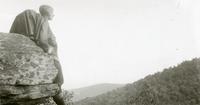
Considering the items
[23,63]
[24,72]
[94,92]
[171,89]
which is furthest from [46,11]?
[94,92]

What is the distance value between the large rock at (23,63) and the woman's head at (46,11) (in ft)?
2.92

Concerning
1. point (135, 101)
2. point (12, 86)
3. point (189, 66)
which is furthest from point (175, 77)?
point (12, 86)

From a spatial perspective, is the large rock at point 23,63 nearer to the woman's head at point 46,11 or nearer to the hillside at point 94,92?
the woman's head at point 46,11

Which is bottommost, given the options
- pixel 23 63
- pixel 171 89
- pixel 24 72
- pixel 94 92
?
pixel 94 92

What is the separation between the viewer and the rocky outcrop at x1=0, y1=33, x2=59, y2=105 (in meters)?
5.93

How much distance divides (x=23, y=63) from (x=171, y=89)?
14.1m

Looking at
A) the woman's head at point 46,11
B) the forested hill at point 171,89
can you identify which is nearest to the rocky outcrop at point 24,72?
the woman's head at point 46,11

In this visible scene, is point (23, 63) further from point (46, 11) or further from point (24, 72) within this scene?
point (46, 11)

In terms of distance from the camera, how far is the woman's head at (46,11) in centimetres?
714

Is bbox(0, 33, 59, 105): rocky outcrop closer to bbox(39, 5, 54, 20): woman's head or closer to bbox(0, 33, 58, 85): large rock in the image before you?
bbox(0, 33, 58, 85): large rock

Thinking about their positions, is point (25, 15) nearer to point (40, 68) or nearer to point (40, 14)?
point (40, 14)

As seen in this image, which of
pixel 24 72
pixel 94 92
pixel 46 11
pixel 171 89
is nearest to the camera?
pixel 24 72

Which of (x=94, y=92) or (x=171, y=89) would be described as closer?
(x=171, y=89)

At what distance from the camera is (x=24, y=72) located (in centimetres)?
609
